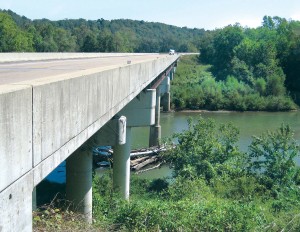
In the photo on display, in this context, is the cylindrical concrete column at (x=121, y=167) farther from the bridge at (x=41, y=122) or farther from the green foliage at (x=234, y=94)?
the green foliage at (x=234, y=94)

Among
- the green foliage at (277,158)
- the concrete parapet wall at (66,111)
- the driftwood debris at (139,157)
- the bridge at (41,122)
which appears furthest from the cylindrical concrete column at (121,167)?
the concrete parapet wall at (66,111)

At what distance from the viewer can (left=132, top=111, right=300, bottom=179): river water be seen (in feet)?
115

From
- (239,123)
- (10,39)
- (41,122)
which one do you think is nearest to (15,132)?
(41,122)

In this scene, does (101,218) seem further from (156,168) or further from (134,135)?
(134,135)

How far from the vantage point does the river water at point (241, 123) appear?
35.1 meters

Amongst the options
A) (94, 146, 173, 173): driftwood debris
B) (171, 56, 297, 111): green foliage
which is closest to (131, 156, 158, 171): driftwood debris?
(94, 146, 173, 173): driftwood debris

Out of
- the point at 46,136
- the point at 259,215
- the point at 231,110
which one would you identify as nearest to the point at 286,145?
the point at 259,215

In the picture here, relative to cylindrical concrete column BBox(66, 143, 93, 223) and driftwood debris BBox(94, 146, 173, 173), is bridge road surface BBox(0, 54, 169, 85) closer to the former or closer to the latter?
cylindrical concrete column BBox(66, 143, 93, 223)

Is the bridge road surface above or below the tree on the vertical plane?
below

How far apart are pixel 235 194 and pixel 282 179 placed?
2.46m

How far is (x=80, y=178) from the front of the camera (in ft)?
41.0

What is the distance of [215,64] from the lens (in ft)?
293

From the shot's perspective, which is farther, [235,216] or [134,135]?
[134,135]

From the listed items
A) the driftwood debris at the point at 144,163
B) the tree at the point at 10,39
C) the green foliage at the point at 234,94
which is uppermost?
the tree at the point at 10,39
